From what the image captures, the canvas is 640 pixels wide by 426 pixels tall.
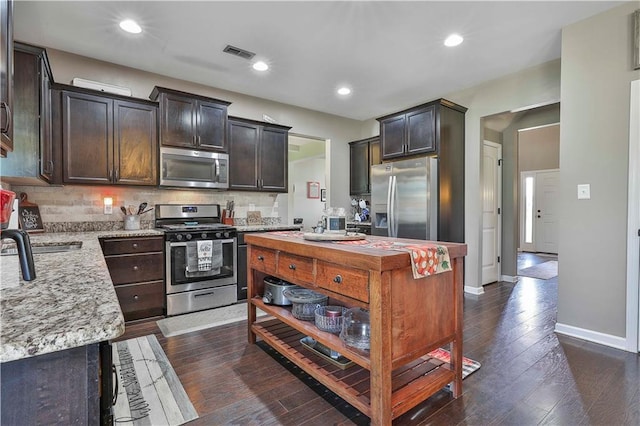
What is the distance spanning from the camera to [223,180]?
12.9ft

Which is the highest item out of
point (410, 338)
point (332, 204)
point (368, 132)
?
point (368, 132)

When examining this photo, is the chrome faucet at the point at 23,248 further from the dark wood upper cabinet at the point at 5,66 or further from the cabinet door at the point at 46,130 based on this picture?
the cabinet door at the point at 46,130

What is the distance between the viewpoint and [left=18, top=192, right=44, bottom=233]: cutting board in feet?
9.73

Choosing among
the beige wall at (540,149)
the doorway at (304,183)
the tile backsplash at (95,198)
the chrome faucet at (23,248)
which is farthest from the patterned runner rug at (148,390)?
the beige wall at (540,149)

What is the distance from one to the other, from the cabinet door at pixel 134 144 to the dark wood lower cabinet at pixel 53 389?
129 inches

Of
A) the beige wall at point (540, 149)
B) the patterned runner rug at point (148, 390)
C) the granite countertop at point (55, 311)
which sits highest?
the beige wall at point (540, 149)

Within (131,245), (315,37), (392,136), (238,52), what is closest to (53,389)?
(131,245)

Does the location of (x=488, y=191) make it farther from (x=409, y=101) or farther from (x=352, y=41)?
(x=352, y=41)

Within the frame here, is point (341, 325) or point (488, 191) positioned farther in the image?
point (488, 191)

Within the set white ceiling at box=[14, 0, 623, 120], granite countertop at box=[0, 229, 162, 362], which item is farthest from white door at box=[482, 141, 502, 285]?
granite countertop at box=[0, 229, 162, 362]

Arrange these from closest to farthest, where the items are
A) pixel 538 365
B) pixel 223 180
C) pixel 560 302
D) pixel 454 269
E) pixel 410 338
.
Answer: pixel 410 338, pixel 454 269, pixel 538 365, pixel 560 302, pixel 223 180

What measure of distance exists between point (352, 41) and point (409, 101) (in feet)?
6.86

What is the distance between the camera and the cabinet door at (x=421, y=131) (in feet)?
13.2

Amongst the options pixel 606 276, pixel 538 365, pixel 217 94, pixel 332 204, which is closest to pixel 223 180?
pixel 217 94
